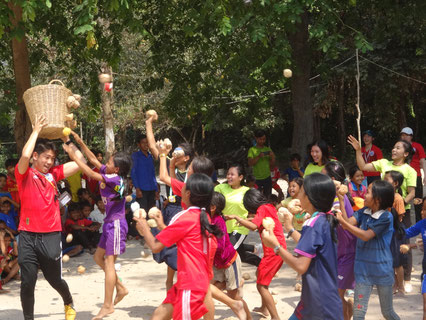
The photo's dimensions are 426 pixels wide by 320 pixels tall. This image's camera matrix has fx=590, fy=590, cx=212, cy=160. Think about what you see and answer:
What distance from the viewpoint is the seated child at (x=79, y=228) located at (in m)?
9.44

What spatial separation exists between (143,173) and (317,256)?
6429 millimetres

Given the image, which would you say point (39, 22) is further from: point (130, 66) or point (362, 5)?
point (130, 66)

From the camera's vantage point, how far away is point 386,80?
18.7m

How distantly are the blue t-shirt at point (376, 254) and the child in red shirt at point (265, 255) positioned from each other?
41.2 inches

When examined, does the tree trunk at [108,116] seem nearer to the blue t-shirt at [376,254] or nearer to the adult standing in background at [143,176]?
the adult standing in background at [143,176]

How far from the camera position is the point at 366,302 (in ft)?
15.7

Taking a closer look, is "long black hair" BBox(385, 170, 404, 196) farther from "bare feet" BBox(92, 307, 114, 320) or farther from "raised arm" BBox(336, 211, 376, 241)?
"bare feet" BBox(92, 307, 114, 320)

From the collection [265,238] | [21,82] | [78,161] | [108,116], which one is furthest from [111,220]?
[108,116]

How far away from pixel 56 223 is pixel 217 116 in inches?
756

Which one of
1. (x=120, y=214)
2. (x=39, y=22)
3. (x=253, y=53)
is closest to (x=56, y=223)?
(x=120, y=214)

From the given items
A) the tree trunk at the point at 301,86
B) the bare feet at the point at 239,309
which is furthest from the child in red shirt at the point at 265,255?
the tree trunk at the point at 301,86

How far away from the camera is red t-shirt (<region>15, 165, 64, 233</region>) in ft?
17.5

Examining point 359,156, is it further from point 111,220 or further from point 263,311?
point 111,220

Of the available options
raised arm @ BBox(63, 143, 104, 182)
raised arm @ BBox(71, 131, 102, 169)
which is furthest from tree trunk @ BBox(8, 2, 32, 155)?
raised arm @ BBox(63, 143, 104, 182)
